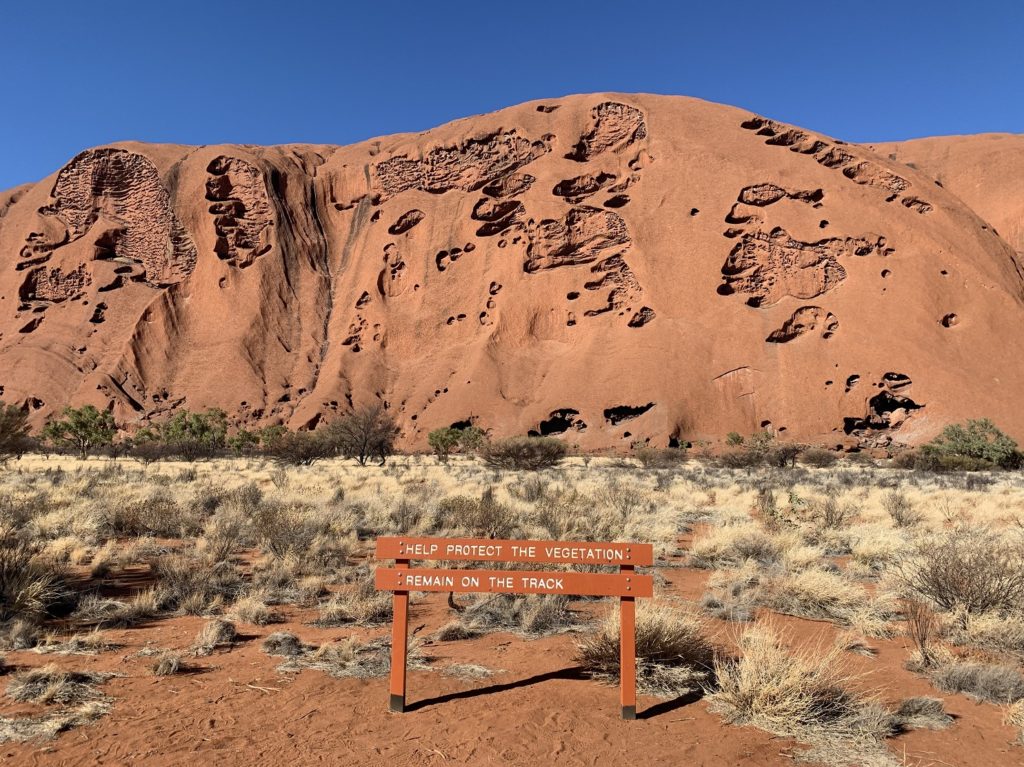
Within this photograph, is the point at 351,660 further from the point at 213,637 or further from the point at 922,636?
the point at 922,636

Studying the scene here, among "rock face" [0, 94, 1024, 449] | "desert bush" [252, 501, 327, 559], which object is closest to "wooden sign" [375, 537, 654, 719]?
"desert bush" [252, 501, 327, 559]

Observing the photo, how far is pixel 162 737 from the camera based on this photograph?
3.97 metres

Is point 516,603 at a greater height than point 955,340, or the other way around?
point 955,340

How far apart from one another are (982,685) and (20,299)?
76.1 m

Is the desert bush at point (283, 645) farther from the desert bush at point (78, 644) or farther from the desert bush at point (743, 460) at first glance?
the desert bush at point (743, 460)

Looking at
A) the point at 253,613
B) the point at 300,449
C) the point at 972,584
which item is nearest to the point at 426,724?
the point at 253,613

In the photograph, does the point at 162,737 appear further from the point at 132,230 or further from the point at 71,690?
the point at 132,230

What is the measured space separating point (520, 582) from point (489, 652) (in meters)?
1.77

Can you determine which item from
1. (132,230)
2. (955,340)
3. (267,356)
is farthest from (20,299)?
(955,340)

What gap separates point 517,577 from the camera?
14.3ft

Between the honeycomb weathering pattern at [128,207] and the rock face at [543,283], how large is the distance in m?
0.22

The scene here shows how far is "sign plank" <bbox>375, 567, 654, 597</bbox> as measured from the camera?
4266 millimetres

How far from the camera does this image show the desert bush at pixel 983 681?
15.5 feet

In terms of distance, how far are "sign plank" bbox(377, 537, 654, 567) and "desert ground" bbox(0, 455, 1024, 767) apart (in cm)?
104
